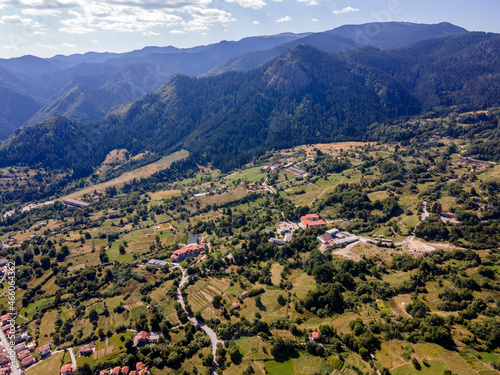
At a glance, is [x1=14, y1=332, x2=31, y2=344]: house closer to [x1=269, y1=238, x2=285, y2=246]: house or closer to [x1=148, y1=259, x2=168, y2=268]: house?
[x1=148, y1=259, x2=168, y2=268]: house

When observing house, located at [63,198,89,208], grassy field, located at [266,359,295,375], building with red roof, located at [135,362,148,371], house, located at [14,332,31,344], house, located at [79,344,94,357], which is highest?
grassy field, located at [266,359,295,375]

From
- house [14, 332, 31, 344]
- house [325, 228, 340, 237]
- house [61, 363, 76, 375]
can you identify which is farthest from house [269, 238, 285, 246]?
house [14, 332, 31, 344]

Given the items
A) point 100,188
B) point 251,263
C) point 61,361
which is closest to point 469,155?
point 251,263

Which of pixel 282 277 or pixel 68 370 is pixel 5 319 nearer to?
pixel 68 370

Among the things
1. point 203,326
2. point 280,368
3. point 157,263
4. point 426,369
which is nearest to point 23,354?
point 203,326

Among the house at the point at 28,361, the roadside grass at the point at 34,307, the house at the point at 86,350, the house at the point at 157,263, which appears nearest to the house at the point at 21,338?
the house at the point at 28,361

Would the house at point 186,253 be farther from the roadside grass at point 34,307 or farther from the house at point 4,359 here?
the house at point 4,359
